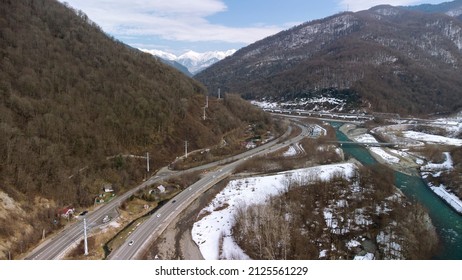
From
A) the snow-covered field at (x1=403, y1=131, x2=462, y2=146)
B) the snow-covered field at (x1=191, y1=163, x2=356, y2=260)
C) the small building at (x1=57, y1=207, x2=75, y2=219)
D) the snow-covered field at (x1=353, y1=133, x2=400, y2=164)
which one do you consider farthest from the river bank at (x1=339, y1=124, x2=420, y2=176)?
the small building at (x1=57, y1=207, x2=75, y2=219)

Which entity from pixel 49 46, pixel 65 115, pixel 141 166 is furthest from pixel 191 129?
pixel 49 46

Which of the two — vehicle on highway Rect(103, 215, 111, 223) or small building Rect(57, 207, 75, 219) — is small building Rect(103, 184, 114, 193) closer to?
small building Rect(57, 207, 75, 219)

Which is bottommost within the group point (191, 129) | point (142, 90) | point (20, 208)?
point (20, 208)

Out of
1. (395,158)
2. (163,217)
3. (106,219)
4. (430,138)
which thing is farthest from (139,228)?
(430,138)

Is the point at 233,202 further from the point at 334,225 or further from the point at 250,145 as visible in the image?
the point at 250,145

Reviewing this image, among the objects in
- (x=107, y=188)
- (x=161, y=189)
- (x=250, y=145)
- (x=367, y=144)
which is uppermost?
(x=250, y=145)

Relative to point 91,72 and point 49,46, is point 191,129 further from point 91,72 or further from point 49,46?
point 49,46
